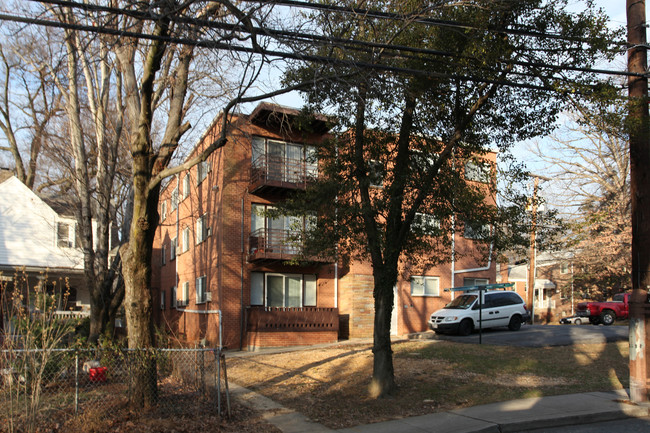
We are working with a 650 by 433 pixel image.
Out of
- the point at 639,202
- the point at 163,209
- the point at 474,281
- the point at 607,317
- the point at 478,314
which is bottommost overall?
the point at 607,317

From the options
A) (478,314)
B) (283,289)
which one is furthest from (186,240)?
(478,314)

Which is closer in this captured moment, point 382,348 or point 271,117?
point 382,348

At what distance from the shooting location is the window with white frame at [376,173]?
11255 millimetres

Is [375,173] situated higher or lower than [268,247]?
higher

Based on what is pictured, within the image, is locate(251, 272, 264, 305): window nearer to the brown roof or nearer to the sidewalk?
the brown roof

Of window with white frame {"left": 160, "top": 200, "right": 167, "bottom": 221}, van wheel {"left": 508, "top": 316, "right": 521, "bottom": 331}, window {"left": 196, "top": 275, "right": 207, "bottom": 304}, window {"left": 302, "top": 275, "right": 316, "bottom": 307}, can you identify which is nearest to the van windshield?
van wheel {"left": 508, "top": 316, "right": 521, "bottom": 331}

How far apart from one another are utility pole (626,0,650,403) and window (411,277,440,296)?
14564 mm

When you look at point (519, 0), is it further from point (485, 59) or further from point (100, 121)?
point (100, 121)

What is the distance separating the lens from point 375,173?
1177 centimetres

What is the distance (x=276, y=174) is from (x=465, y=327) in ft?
31.3

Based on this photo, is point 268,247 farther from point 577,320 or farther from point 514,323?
point 577,320

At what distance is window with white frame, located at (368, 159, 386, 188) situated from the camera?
36.9 ft

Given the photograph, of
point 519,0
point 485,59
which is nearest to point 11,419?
point 485,59

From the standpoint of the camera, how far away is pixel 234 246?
69.7ft
